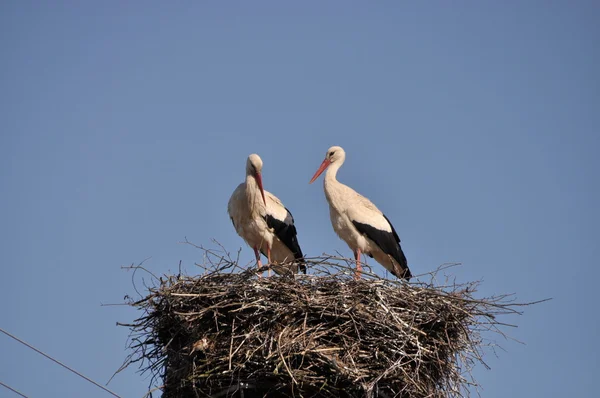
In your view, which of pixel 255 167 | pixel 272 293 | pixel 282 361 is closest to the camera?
pixel 282 361

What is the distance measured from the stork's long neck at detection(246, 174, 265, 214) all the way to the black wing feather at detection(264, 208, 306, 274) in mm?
123

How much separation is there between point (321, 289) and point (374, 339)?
0.58m

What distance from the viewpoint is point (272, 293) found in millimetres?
6648

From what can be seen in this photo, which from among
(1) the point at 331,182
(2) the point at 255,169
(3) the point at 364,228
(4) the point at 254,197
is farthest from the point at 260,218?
(3) the point at 364,228

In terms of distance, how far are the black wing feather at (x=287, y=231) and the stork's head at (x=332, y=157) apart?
0.68 m

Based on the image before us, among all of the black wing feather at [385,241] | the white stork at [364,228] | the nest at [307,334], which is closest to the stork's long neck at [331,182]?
the white stork at [364,228]

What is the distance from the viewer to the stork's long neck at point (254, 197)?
30.1ft

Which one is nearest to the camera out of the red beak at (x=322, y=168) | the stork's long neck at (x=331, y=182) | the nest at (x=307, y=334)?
the nest at (x=307, y=334)

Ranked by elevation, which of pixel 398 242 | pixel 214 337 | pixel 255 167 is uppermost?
pixel 255 167

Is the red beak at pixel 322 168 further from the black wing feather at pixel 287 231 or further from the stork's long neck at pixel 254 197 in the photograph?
the stork's long neck at pixel 254 197

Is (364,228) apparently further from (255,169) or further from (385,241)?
(255,169)

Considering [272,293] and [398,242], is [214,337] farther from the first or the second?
[398,242]

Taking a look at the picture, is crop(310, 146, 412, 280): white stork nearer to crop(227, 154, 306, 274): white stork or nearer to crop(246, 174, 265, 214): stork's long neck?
crop(227, 154, 306, 274): white stork

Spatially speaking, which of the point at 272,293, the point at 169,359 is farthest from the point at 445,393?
the point at 169,359
